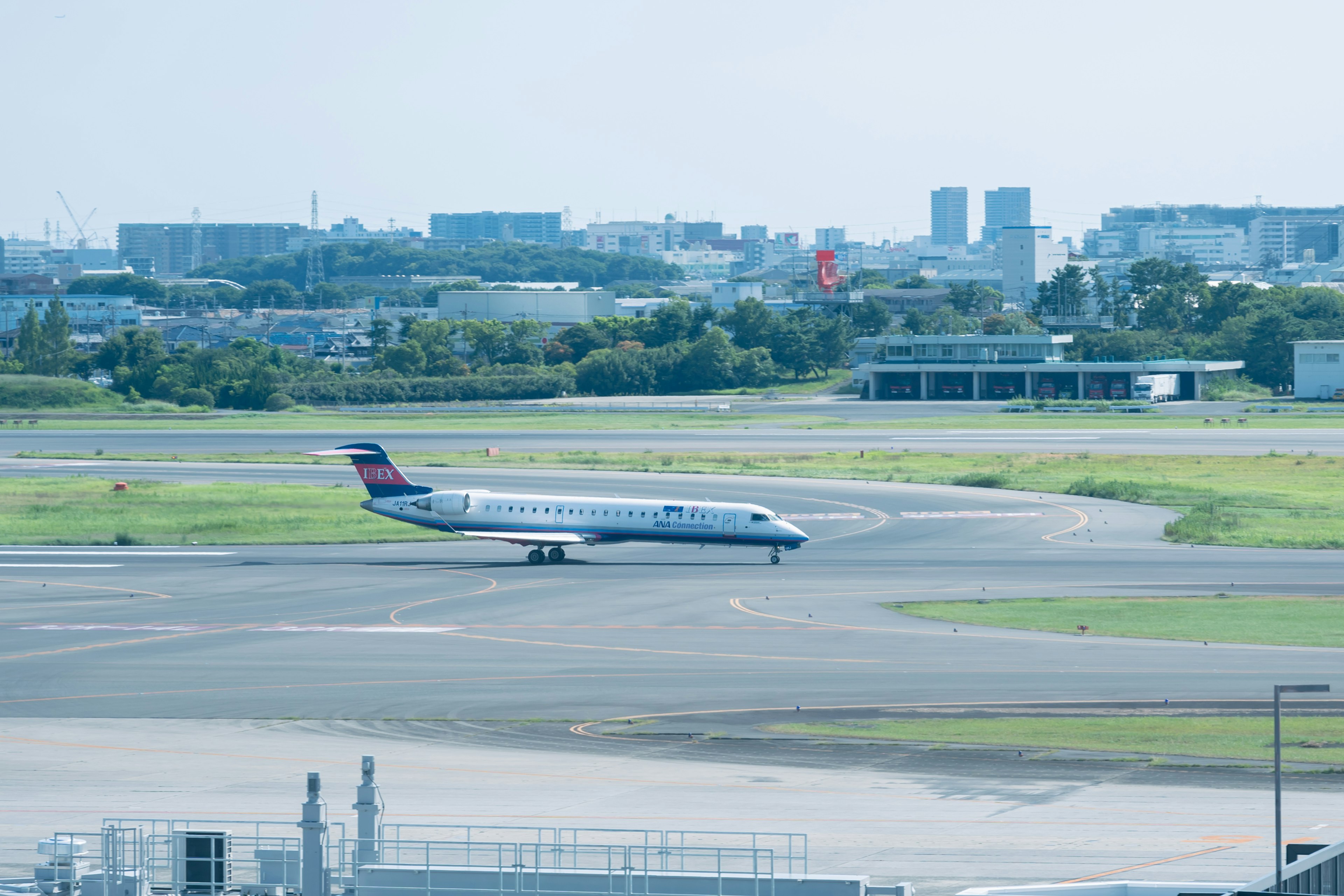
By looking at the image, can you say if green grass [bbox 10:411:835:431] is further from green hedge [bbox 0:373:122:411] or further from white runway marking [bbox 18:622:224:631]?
white runway marking [bbox 18:622:224:631]

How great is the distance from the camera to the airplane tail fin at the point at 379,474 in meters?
67.2

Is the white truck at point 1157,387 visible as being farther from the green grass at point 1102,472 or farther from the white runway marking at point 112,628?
the white runway marking at point 112,628

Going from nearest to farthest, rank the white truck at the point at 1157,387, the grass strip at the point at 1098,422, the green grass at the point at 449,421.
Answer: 1. the grass strip at the point at 1098,422
2. the green grass at the point at 449,421
3. the white truck at the point at 1157,387

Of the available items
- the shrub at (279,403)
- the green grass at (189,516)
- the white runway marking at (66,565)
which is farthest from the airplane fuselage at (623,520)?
the shrub at (279,403)

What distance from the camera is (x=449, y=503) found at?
2586 inches

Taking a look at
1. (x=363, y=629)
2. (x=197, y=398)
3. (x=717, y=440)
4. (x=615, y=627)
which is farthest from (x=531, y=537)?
(x=197, y=398)

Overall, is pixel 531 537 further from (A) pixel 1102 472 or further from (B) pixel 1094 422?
(B) pixel 1094 422

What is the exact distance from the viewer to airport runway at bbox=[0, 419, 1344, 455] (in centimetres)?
11812

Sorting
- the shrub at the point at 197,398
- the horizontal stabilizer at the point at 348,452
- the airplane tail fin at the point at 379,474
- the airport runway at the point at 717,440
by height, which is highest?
the horizontal stabilizer at the point at 348,452

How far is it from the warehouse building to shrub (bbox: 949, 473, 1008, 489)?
99.0 m

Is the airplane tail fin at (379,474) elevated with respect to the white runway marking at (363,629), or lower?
elevated

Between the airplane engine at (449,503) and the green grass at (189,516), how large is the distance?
8.19 meters

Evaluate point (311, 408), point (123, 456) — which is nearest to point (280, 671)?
point (123, 456)

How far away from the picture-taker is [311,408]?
18975 cm
